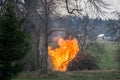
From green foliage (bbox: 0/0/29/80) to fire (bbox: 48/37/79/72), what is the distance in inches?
1105

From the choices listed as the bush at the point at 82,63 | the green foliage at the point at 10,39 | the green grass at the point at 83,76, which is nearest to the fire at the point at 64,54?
the bush at the point at 82,63

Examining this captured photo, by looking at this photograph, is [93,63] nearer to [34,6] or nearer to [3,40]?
[34,6]

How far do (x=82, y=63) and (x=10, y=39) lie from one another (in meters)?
29.8

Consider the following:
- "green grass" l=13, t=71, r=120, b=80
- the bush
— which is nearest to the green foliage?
"green grass" l=13, t=71, r=120, b=80

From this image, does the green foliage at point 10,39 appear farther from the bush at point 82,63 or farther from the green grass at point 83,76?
the bush at point 82,63

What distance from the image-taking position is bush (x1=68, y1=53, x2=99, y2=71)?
A: 156 ft

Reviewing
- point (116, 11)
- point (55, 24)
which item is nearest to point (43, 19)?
point (116, 11)

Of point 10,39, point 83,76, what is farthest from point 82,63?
point 10,39

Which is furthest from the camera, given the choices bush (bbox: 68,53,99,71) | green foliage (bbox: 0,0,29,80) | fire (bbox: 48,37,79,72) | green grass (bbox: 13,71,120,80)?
bush (bbox: 68,53,99,71)

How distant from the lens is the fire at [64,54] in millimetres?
47469

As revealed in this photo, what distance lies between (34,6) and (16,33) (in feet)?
60.1

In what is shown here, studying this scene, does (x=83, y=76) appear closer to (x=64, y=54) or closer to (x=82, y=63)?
(x=64, y=54)

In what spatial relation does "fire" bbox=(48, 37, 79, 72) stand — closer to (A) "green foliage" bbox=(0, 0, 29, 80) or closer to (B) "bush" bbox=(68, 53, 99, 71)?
Result: (B) "bush" bbox=(68, 53, 99, 71)

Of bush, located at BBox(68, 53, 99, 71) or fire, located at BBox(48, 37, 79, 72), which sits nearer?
fire, located at BBox(48, 37, 79, 72)
